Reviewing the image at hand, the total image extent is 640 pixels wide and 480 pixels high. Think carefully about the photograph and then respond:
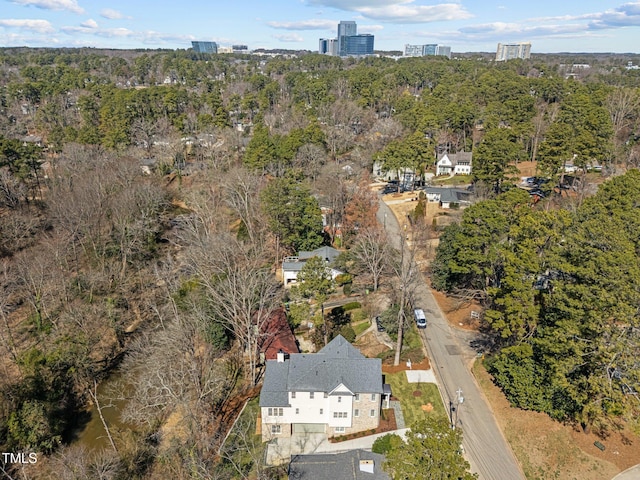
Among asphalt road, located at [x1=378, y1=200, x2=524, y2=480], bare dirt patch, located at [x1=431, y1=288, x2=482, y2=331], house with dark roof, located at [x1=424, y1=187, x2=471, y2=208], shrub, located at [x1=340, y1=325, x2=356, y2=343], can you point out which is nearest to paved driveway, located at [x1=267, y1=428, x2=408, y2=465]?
asphalt road, located at [x1=378, y1=200, x2=524, y2=480]

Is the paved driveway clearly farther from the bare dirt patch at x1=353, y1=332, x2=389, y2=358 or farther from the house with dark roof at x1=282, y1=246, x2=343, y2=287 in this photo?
the house with dark roof at x1=282, y1=246, x2=343, y2=287

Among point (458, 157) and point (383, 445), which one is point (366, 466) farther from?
point (458, 157)

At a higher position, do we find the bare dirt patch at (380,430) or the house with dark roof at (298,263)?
the house with dark roof at (298,263)

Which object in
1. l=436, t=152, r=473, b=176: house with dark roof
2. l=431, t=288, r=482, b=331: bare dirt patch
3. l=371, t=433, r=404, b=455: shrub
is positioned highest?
l=436, t=152, r=473, b=176: house with dark roof

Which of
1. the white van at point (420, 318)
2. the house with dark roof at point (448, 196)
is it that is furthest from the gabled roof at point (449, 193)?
the white van at point (420, 318)

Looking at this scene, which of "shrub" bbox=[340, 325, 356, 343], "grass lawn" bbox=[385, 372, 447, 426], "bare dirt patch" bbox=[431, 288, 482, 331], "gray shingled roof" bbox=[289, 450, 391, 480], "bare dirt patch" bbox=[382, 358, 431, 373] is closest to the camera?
A: "gray shingled roof" bbox=[289, 450, 391, 480]

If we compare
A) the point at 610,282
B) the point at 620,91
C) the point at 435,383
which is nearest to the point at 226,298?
the point at 435,383

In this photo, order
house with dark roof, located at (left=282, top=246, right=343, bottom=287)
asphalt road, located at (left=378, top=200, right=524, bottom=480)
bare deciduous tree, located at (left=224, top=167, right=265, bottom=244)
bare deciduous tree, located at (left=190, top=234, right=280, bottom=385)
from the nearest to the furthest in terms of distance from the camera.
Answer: asphalt road, located at (left=378, top=200, right=524, bottom=480) < bare deciduous tree, located at (left=190, top=234, right=280, bottom=385) < house with dark roof, located at (left=282, top=246, right=343, bottom=287) < bare deciduous tree, located at (left=224, top=167, right=265, bottom=244)

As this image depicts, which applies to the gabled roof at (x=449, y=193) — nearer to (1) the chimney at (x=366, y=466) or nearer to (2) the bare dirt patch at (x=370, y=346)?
(2) the bare dirt patch at (x=370, y=346)

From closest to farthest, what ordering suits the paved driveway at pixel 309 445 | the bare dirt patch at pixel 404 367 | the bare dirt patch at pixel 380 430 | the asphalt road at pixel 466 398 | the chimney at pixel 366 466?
the chimney at pixel 366 466
the asphalt road at pixel 466 398
the paved driveway at pixel 309 445
the bare dirt patch at pixel 380 430
the bare dirt patch at pixel 404 367
